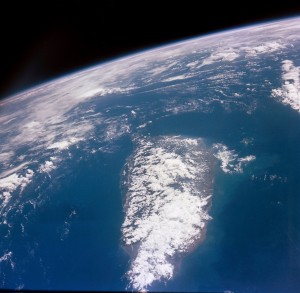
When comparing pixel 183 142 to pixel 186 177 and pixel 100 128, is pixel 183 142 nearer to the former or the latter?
pixel 186 177

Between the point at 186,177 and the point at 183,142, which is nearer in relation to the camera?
the point at 186,177

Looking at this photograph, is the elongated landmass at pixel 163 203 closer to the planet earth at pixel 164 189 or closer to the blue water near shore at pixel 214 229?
the planet earth at pixel 164 189

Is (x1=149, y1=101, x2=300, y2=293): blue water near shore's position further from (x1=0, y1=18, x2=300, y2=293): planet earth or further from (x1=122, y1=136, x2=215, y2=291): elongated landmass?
(x1=122, y1=136, x2=215, y2=291): elongated landmass

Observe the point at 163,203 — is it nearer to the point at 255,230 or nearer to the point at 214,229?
the point at 214,229

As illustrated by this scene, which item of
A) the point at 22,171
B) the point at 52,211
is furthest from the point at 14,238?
the point at 22,171

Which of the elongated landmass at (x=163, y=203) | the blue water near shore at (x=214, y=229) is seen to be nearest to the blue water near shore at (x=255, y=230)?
the blue water near shore at (x=214, y=229)
